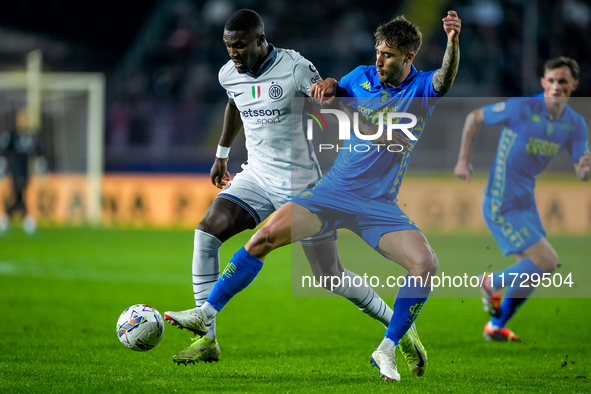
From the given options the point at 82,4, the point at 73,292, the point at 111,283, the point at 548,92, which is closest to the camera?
the point at 548,92

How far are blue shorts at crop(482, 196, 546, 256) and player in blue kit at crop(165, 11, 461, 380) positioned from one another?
78.8 inches

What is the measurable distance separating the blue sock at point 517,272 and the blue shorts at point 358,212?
6.79ft

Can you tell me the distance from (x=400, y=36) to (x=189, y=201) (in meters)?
12.9

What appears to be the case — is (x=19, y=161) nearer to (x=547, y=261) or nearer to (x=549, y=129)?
(x=549, y=129)

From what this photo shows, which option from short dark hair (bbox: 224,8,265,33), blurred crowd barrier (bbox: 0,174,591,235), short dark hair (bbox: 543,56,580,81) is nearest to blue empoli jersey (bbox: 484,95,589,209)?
short dark hair (bbox: 543,56,580,81)

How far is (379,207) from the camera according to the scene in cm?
485

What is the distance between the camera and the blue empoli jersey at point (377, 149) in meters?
4.84

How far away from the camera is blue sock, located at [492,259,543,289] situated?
21.2 feet

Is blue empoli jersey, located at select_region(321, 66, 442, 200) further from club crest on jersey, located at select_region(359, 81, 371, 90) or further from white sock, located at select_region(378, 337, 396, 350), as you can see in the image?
white sock, located at select_region(378, 337, 396, 350)

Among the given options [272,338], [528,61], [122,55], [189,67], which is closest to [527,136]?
[272,338]

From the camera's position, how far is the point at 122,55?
26188mm

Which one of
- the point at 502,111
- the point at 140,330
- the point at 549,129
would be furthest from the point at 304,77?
the point at 549,129

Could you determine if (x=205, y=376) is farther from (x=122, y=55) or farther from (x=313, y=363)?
(x=122, y=55)

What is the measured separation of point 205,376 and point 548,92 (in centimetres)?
379
